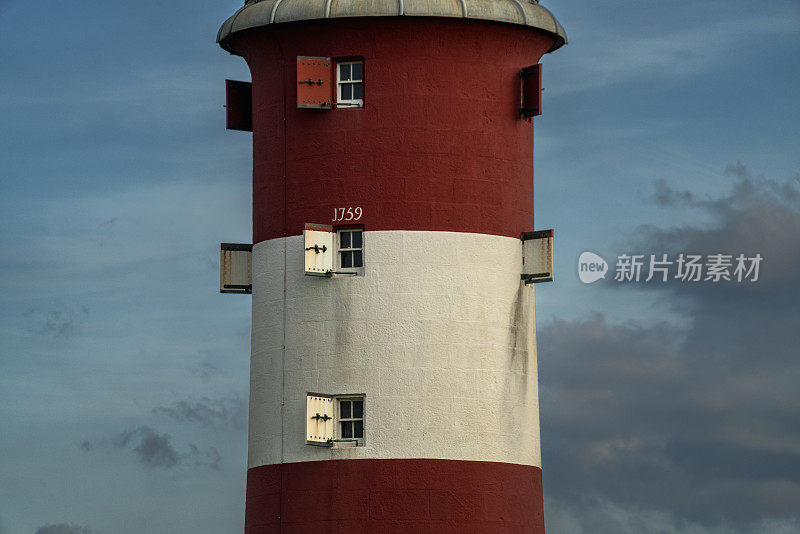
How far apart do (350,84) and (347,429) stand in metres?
8.70

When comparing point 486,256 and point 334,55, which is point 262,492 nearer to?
A: point 486,256

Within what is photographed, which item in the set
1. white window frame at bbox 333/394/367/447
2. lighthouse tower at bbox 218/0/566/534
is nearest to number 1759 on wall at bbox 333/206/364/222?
lighthouse tower at bbox 218/0/566/534

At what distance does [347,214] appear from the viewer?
47.1 meters

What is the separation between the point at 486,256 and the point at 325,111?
17.9 ft

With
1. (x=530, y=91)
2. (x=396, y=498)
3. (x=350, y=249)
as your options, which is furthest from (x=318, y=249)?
(x=530, y=91)

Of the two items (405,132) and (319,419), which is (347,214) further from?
(319,419)

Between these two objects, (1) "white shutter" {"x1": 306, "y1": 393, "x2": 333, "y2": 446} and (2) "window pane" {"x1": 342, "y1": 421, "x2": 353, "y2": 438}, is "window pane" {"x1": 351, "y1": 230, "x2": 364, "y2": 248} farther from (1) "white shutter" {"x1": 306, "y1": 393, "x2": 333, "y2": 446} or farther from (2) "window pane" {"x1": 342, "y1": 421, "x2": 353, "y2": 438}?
(2) "window pane" {"x1": 342, "y1": 421, "x2": 353, "y2": 438}

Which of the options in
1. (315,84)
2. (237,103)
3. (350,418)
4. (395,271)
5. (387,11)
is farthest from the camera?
(237,103)

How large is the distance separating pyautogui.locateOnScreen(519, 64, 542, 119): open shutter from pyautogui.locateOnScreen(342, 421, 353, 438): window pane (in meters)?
9.29

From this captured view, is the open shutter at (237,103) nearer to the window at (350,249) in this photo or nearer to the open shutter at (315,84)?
the open shutter at (315,84)

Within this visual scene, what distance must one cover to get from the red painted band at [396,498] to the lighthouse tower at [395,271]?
44 millimetres

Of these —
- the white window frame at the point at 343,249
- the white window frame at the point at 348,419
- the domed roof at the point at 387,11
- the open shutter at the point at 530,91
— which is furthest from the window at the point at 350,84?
the white window frame at the point at 348,419

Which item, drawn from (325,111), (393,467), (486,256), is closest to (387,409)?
(393,467)

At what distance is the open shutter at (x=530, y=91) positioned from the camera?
160 feet
